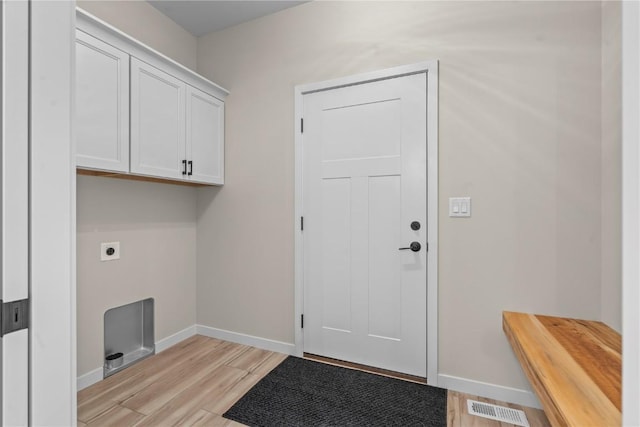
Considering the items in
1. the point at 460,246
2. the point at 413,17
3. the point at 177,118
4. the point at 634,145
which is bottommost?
the point at 460,246

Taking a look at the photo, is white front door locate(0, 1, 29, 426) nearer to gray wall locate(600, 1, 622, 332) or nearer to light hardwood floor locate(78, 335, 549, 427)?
light hardwood floor locate(78, 335, 549, 427)

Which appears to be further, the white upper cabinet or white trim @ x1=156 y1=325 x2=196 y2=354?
white trim @ x1=156 y1=325 x2=196 y2=354

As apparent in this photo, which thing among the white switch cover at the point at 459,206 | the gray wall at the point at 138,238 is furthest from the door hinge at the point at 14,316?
the white switch cover at the point at 459,206

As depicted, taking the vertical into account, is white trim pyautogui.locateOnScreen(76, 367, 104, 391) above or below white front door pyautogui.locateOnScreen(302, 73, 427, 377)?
below

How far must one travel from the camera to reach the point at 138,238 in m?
2.50

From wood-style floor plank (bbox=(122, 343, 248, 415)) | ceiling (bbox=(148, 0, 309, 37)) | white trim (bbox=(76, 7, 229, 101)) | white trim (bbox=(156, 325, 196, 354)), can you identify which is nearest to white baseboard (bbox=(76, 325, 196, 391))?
white trim (bbox=(156, 325, 196, 354))

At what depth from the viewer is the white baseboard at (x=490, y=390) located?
195 centimetres

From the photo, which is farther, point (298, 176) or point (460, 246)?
point (298, 176)

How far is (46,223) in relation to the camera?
0.80 meters

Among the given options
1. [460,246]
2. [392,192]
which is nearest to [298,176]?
[392,192]

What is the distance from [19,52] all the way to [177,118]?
1.76 m

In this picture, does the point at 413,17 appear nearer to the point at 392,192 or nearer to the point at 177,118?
the point at 392,192

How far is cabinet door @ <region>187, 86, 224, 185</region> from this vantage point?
8.41 ft

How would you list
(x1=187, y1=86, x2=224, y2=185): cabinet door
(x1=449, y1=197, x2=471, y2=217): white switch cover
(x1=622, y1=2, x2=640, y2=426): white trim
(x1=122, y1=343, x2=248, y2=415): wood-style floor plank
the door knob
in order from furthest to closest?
(x1=187, y1=86, x2=224, y2=185): cabinet door → the door knob → (x1=449, y1=197, x2=471, y2=217): white switch cover → (x1=122, y1=343, x2=248, y2=415): wood-style floor plank → (x1=622, y1=2, x2=640, y2=426): white trim
